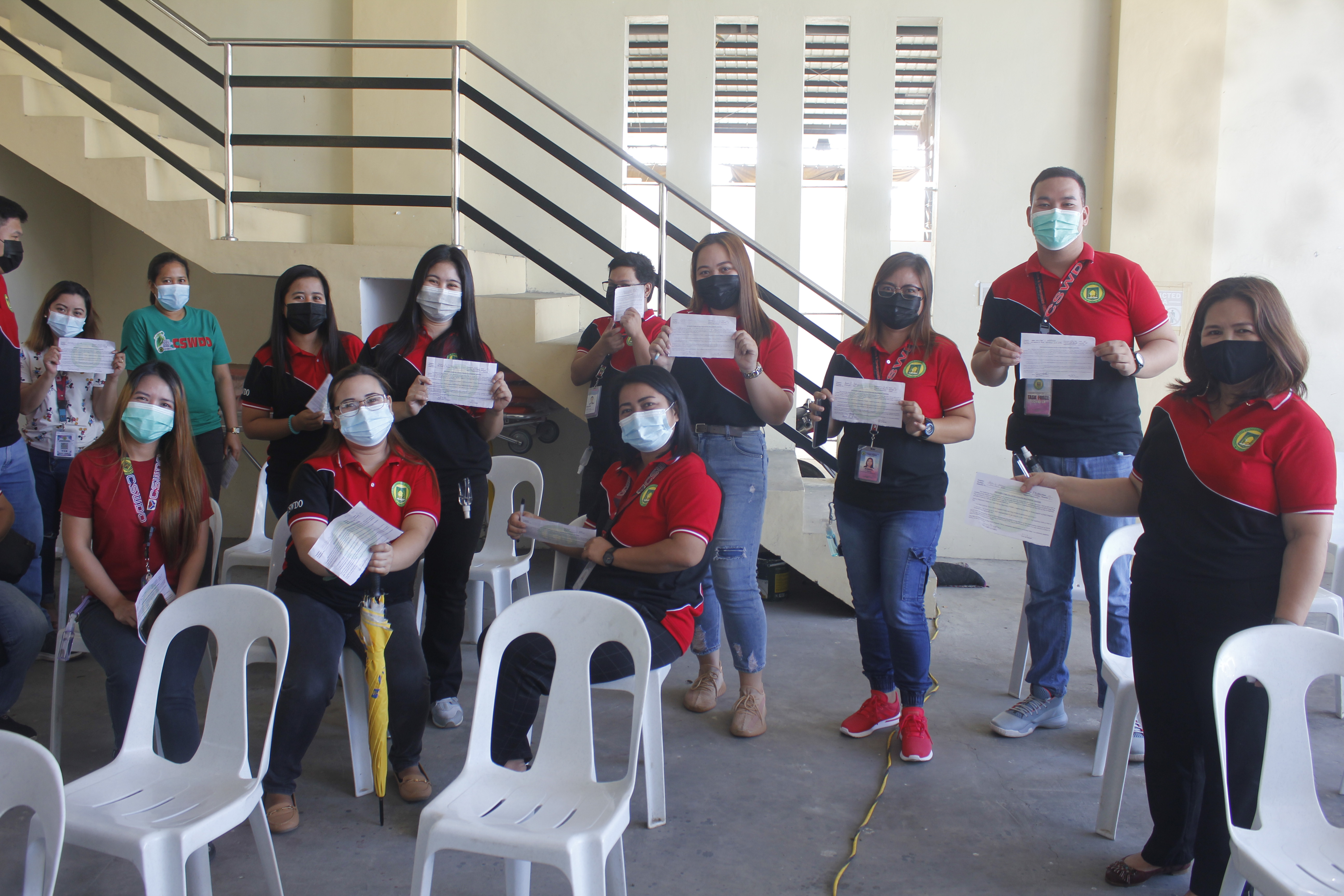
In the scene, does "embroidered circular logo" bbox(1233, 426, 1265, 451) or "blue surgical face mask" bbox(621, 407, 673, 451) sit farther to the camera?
"blue surgical face mask" bbox(621, 407, 673, 451)

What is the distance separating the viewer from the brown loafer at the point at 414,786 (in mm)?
2418

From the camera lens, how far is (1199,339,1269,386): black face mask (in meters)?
1.78

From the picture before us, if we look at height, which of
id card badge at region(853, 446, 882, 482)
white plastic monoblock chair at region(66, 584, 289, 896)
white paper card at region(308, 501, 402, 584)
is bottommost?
white plastic monoblock chair at region(66, 584, 289, 896)

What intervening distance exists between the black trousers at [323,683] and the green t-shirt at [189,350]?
1.53 meters

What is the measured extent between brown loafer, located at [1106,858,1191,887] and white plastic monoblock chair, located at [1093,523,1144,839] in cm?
21

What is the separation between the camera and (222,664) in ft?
6.48

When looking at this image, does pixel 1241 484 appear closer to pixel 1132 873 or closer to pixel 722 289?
pixel 1132 873

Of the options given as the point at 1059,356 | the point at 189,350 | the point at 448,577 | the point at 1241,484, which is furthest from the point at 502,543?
the point at 1241,484

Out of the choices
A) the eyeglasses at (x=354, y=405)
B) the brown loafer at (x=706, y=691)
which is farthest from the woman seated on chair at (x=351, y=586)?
the brown loafer at (x=706, y=691)

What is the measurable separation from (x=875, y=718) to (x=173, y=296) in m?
3.08

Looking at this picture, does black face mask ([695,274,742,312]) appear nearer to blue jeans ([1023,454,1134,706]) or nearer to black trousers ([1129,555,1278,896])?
blue jeans ([1023,454,1134,706])

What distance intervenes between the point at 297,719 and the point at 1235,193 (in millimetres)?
5179

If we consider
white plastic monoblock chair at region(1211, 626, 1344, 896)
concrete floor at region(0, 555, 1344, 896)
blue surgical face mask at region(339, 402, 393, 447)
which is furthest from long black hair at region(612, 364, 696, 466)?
white plastic monoblock chair at region(1211, 626, 1344, 896)

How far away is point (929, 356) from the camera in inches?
104
